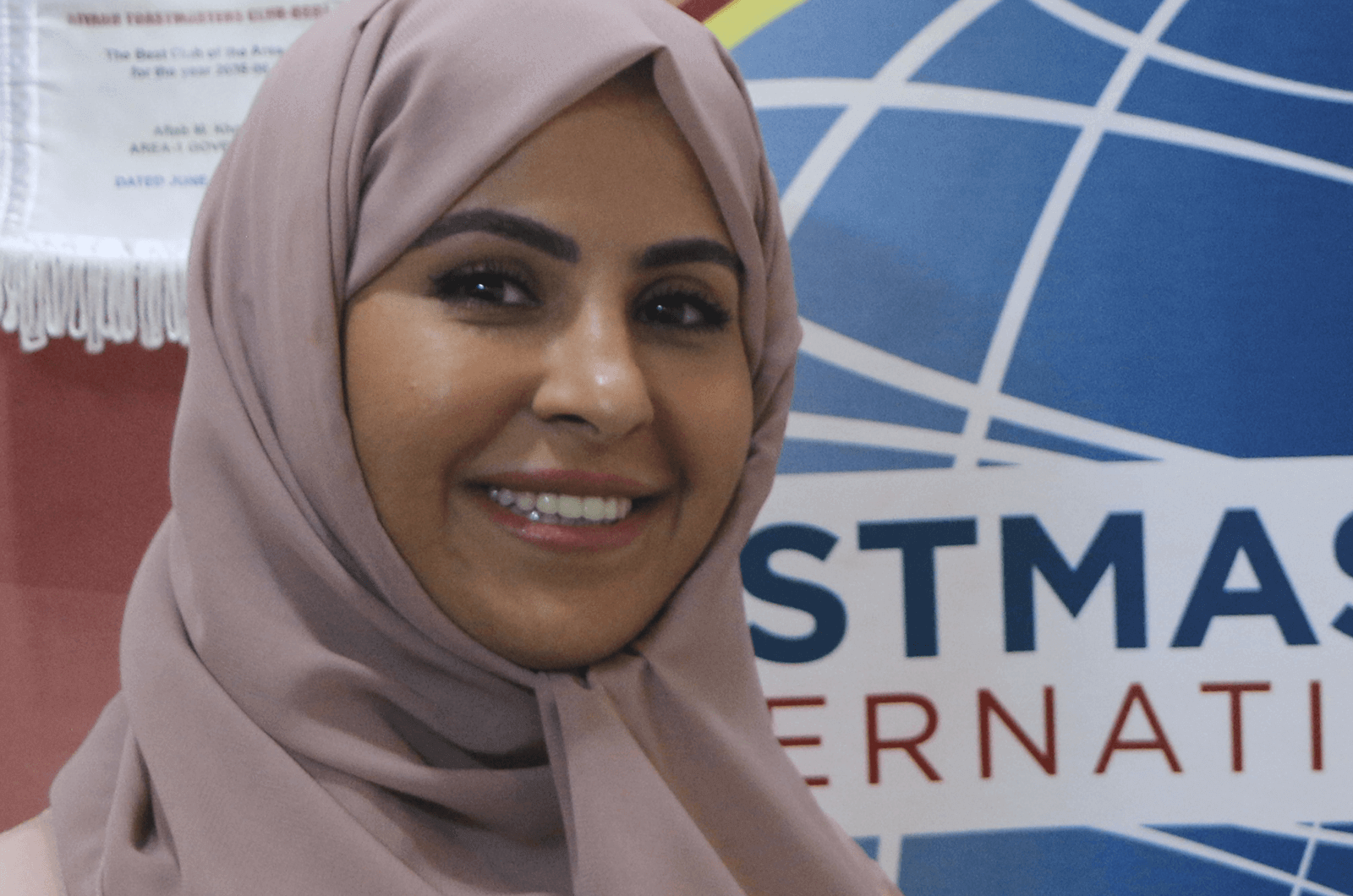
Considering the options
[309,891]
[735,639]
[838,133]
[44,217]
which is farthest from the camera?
[838,133]

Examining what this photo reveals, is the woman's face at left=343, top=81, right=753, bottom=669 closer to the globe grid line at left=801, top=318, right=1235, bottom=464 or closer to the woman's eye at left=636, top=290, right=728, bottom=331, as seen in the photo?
the woman's eye at left=636, top=290, right=728, bottom=331

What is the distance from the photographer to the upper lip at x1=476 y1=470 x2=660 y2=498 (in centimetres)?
80

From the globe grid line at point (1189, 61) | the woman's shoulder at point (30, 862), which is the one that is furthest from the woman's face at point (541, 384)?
the globe grid line at point (1189, 61)

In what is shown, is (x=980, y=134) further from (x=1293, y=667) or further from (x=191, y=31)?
(x=191, y=31)

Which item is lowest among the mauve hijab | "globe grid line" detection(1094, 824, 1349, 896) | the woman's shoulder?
"globe grid line" detection(1094, 824, 1349, 896)

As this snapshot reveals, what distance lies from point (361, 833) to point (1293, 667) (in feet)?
4.14

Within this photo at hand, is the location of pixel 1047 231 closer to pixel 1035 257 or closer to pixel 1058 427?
pixel 1035 257

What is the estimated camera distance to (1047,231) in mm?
1466

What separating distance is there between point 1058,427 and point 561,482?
0.89 metres

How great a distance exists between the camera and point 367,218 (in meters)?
0.82

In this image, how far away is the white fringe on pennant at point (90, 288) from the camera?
4.27 ft

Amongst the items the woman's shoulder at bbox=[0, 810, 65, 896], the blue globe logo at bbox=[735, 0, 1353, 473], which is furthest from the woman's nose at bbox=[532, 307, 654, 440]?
the blue globe logo at bbox=[735, 0, 1353, 473]

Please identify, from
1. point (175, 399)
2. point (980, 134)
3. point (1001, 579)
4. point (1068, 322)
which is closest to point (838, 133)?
point (980, 134)

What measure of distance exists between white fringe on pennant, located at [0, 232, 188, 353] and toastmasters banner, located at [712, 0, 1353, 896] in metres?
0.76
